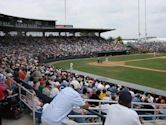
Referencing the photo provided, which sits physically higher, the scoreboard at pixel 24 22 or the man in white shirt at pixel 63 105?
the scoreboard at pixel 24 22

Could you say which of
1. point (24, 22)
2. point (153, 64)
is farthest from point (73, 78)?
point (24, 22)

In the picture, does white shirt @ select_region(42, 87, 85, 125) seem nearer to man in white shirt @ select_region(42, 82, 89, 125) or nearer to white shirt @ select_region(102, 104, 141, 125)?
man in white shirt @ select_region(42, 82, 89, 125)

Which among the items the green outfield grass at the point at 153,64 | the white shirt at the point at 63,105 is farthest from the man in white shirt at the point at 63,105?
the green outfield grass at the point at 153,64

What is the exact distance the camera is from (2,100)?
8828mm

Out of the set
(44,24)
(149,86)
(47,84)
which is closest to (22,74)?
(47,84)

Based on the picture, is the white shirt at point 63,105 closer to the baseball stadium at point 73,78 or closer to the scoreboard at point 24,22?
the baseball stadium at point 73,78

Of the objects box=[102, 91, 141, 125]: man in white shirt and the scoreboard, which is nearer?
box=[102, 91, 141, 125]: man in white shirt

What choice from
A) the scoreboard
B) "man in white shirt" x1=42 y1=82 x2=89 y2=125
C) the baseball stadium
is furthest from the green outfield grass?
"man in white shirt" x1=42 y1=82 x2=89 y2=125

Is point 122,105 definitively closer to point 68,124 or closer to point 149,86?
point 68,124

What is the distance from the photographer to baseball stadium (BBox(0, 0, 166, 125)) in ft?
16.6

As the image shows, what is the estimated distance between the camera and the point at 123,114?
385cm

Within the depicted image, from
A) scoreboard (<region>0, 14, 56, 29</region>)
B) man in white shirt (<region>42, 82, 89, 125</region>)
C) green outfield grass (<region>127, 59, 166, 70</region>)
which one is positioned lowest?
green outfield grass (<region>127, 59, 166, 70</region>)

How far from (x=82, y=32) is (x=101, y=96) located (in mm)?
64340

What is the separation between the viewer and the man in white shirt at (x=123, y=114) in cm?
382
